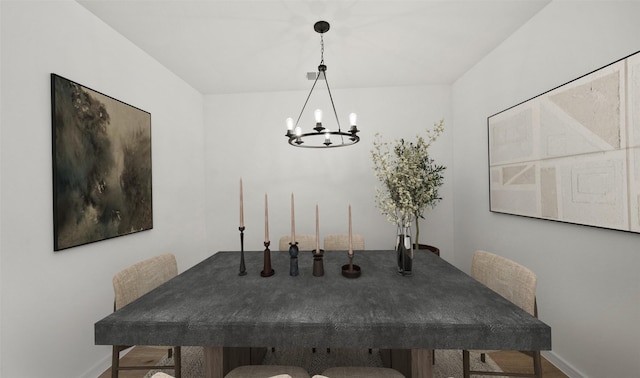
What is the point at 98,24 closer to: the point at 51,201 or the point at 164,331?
the point at 51,201

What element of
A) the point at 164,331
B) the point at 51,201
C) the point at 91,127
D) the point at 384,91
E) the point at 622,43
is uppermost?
the point at 384,91

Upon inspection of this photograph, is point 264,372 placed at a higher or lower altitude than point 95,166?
lower

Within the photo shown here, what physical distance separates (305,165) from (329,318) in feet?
9.27

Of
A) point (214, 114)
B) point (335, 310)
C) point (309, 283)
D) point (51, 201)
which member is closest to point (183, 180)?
point (214, 114)

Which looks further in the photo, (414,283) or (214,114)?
(214,114)

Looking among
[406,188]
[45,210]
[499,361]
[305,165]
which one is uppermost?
[305,165]

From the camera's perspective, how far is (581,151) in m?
1.81

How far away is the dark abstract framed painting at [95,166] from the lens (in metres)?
1.81

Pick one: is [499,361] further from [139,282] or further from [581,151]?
[139,282]

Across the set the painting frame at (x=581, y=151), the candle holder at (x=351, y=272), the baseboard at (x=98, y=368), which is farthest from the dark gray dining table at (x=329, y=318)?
the baseboard at (x=98, y=368)

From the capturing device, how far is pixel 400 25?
90.3 inches

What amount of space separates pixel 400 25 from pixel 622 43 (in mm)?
1450

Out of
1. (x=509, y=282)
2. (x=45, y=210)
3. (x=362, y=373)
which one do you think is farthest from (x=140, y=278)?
(x=509, y=282)

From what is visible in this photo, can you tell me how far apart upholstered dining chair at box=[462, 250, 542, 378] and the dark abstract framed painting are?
2.76m
